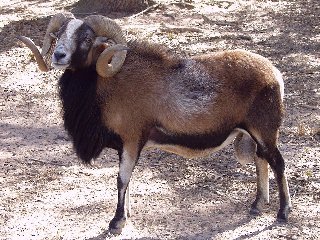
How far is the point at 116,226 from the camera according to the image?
22.4 ft

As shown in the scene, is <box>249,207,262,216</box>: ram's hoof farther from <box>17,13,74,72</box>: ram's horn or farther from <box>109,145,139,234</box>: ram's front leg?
<box>17,13,74,72</box>: ram's horn

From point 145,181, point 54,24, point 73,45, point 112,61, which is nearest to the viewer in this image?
point 73,45

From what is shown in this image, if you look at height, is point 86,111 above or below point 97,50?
below

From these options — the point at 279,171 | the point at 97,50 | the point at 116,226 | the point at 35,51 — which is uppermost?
the point at 97,50

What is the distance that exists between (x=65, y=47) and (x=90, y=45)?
0.32 metres

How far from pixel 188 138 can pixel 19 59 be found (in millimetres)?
7495

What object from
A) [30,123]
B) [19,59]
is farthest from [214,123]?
[19,59]

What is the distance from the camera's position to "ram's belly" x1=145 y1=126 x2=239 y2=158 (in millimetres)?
6766

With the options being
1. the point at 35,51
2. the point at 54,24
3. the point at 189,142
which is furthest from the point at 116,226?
the point at 54,24

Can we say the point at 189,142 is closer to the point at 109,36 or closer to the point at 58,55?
the point at 109,36

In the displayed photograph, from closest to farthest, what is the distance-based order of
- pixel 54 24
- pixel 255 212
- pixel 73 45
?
pixel 73 45 < pixel 54 24 < pixel 255 212

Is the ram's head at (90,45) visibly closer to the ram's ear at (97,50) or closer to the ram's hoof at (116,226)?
the ram's ear at (97,50)

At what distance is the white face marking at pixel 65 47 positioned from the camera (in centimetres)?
638

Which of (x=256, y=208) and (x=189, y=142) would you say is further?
(x=256, y=208)
